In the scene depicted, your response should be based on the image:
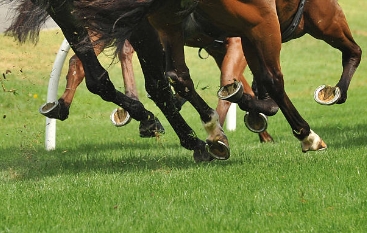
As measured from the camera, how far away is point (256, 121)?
8102mm

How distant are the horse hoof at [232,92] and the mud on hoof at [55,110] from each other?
→ 6.49 ft

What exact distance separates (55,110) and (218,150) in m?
2.09

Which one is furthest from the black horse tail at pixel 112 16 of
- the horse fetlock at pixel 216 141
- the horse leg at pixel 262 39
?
the horse fetlock at pixel 216 141

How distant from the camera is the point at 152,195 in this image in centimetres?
562

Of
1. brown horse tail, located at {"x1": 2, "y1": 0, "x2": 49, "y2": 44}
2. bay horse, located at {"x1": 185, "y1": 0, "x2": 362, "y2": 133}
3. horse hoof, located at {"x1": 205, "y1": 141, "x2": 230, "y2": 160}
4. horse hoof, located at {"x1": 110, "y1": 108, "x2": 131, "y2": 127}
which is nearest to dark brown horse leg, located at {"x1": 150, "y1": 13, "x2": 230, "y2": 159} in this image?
horse hoof, located at {"x1": 205, "y1": 141, "x2": 230, "y2": 160}

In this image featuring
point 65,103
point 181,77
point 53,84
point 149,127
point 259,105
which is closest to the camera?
point 181,77

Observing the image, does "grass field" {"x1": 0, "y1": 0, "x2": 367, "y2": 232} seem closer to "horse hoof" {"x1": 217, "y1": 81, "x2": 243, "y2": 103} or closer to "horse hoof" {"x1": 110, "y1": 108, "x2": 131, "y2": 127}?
"horse hoof" {"x1": 217, "y1": 81, "x2": 243, "y2": 103}

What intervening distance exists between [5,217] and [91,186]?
1.03 metres

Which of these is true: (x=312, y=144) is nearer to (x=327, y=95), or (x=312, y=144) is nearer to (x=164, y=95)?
(x=327, y=95)

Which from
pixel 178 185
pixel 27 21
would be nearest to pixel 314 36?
pixel 178 185

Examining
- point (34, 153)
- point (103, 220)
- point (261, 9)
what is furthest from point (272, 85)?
point (34, 153)

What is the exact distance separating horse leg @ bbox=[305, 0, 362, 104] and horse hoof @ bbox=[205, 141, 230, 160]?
64.3 inches

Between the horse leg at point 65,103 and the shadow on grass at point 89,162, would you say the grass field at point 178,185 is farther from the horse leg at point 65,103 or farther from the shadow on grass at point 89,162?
the horse leg at point 65,103

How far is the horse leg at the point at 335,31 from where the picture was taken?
8086 millimetres
